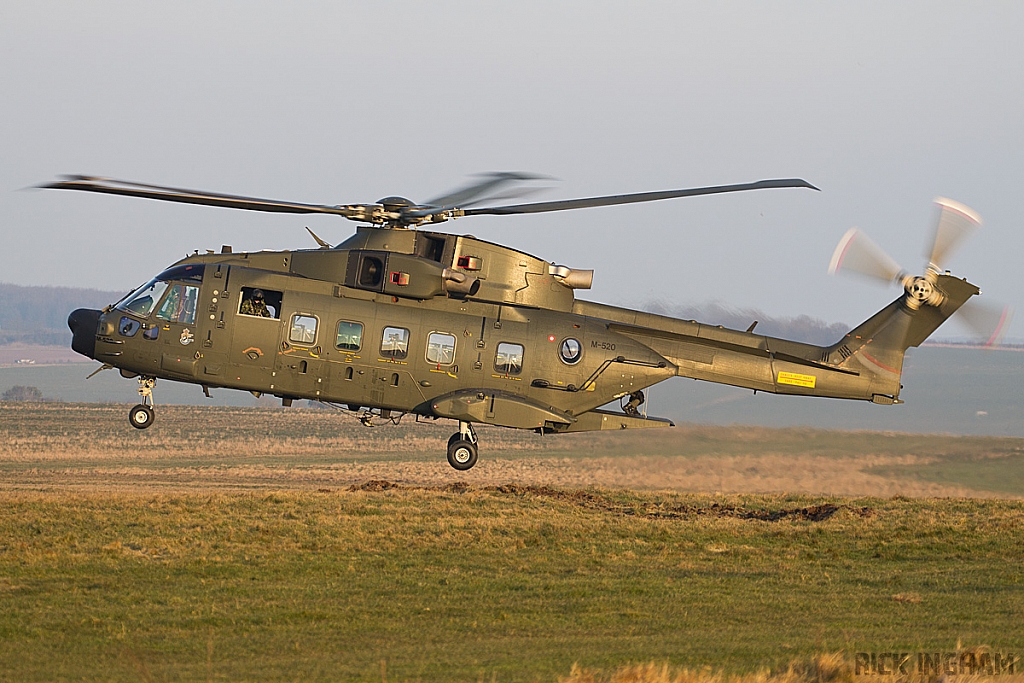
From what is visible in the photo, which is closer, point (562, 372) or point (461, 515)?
point (562, 372)

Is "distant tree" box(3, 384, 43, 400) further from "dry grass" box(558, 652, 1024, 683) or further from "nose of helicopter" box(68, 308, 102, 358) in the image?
"dry grass" box(558, 652, 1024, 683)

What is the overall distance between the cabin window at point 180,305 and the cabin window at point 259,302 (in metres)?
0.94

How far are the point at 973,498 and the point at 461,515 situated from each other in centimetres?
1752

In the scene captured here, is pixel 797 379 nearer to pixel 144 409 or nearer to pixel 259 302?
pixel 259 302

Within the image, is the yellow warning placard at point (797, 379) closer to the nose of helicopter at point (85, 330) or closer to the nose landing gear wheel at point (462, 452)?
the nose landing gear wheel at point (462, 452)

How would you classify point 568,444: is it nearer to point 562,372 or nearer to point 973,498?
point 973,498

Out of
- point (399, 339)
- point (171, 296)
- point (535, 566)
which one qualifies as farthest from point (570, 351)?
point (535, 566)

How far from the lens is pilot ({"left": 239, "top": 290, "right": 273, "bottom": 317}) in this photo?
875 inches

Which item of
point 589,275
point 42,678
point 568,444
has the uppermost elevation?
point 589,275

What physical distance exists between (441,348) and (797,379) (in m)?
7.18

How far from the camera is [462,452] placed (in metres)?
22.8

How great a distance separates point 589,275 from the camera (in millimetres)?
22844

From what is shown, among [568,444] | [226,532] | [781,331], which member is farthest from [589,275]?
[568,444]

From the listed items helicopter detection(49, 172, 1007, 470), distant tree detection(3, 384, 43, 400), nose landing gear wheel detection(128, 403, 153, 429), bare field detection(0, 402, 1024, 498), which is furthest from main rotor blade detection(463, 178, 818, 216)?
distant tree detection(3, 384, 43, 400)
